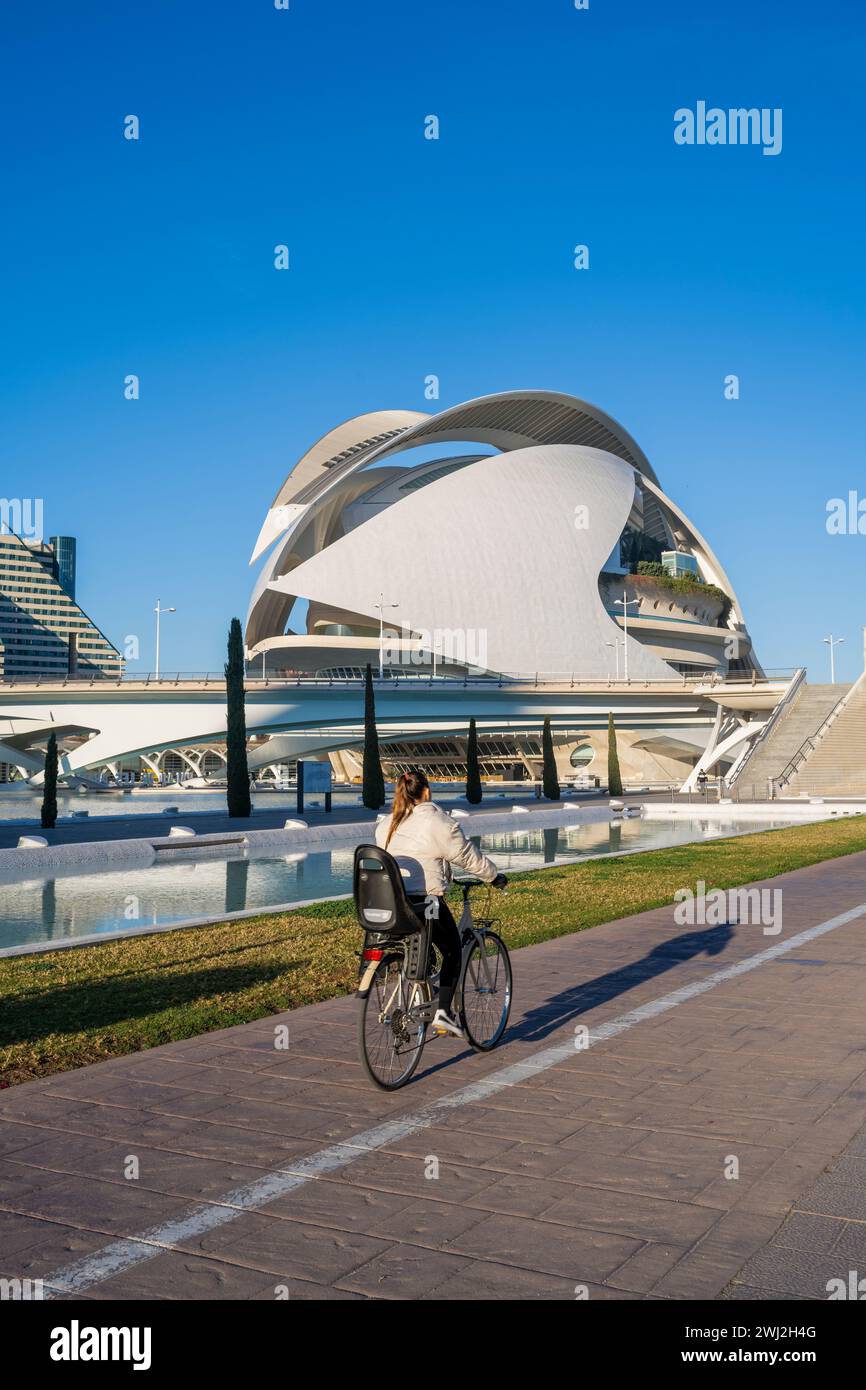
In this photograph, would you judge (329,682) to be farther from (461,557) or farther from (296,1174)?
(296,1174)

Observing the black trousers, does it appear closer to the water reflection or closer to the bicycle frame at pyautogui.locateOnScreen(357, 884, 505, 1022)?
the bicycle frame at pyautogui.locateOnScreen(357, 884, 505, 1022)

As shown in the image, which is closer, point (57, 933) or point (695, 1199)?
point (695, 1199)

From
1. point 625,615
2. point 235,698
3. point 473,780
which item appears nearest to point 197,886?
point 235,698

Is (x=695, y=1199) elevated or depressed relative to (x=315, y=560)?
depressed

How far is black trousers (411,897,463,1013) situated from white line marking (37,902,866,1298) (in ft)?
1.42

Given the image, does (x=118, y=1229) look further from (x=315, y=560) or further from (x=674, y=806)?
(x=315, y=560)

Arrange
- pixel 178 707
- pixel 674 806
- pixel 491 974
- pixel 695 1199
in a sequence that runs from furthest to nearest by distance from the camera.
Result: pixel 178 707 → pixel 674 806 → pixel 491 974 → pixel 695 1199

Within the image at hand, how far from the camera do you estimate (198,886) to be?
49.9 ft

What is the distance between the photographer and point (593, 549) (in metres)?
64.6

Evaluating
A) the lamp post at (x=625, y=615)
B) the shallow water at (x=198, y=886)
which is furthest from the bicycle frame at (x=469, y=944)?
the lamp post at (x=625, y=615)

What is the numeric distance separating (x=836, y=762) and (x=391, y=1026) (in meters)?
35.0

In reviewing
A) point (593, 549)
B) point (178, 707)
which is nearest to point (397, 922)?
point (178, 707)

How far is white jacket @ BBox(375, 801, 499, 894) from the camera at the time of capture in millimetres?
5637
